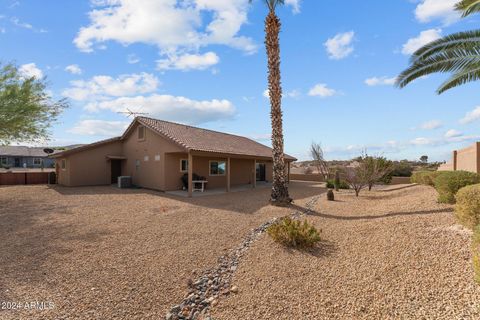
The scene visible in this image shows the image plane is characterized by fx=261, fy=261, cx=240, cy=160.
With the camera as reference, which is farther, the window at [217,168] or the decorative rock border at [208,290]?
the window at [217,168]

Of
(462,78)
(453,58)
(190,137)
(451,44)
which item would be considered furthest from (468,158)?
(190,137)

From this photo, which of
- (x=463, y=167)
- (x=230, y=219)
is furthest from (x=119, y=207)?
(x=463, y=167)

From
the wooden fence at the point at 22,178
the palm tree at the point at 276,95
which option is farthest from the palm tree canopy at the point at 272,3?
the wooden fence at the point at 22,178

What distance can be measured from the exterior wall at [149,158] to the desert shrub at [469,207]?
41.5 ft

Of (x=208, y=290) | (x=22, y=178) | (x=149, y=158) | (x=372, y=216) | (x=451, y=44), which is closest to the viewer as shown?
(x=208, y=290)

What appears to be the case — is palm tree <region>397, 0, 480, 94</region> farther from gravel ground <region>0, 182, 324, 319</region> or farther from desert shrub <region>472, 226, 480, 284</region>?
desert shrub <region>472, 226, 480, 284</region>

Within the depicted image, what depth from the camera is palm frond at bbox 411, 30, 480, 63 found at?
8250mm

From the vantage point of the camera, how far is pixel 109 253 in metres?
5.98

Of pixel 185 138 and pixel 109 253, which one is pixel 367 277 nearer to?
pixel 109 253

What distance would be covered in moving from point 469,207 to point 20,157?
188 feet

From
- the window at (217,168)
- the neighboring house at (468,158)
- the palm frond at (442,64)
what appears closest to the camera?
the palm frond at (442,64)

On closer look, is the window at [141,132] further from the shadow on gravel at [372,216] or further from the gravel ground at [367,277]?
the gravel ground at [367,277]

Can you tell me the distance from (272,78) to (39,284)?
34.6 feet

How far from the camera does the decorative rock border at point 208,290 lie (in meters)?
3.92
